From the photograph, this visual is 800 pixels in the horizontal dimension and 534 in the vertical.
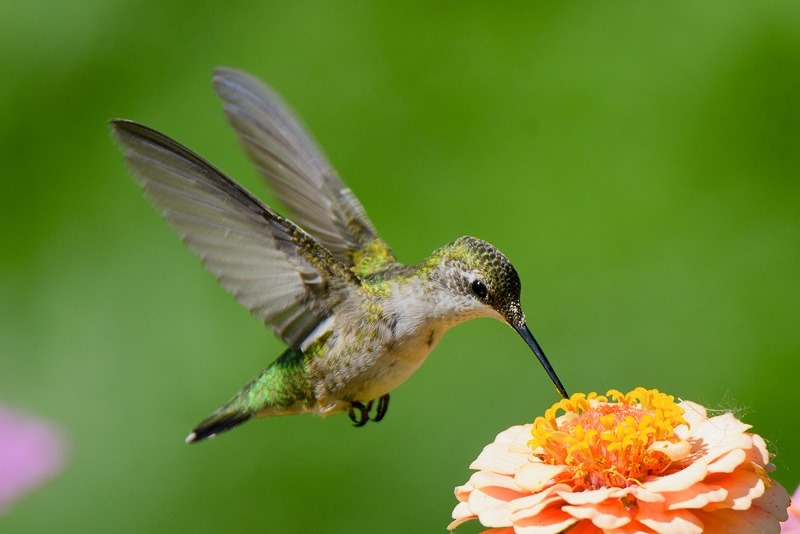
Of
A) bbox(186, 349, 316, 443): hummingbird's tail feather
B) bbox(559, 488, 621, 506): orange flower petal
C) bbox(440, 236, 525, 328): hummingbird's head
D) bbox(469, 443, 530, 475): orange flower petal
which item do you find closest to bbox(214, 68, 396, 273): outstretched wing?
bbox(186, 349, 316, 443): hummingbird's tail feather

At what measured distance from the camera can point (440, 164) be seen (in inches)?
135

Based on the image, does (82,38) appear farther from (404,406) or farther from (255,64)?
(404,406)

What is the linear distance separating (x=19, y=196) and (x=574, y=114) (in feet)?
5.80

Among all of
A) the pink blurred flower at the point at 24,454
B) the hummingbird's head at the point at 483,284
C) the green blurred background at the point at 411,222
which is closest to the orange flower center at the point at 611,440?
the hummingbird's head at the point at 483,284

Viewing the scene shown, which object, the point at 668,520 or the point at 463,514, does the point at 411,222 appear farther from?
A: the point at 668,520

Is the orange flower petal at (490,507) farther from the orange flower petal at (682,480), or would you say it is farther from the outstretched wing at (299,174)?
the outstretched wing at (299,174)

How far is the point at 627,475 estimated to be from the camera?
1.34 meters

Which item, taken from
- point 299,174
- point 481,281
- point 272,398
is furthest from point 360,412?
point 299,174

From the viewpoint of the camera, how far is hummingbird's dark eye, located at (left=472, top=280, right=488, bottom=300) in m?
1.73

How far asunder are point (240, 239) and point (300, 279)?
13cm

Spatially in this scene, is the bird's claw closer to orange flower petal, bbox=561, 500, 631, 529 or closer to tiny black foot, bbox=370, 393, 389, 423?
tiny black foot, bbox=370, 393, 389, 423

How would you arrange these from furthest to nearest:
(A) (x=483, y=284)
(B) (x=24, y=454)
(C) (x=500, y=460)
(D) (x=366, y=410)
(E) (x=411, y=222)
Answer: (E) (x=411, y=222) → (B) (x=24, y=454) → (D) (x=366, y=410) → (A) (x=483, y=284) → (C) (x=500, y=460)

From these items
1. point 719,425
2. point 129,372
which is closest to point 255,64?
point 129,372

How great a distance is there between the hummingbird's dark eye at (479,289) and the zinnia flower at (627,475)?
306mm
